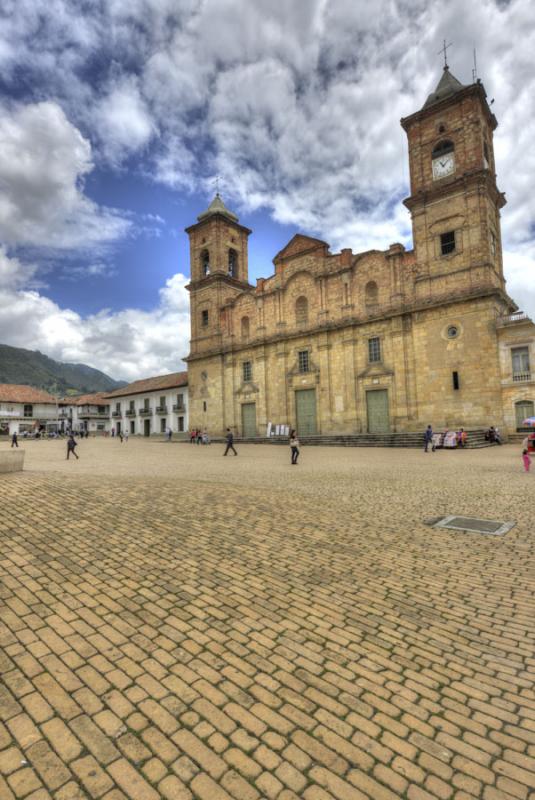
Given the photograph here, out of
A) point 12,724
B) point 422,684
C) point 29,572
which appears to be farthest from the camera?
point 29,572

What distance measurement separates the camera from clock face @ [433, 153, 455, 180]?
2777 centimetres

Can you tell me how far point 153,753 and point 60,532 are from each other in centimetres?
437

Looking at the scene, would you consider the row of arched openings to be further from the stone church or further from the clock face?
the clock face

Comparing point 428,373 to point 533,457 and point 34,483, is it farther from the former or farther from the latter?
point 34,483

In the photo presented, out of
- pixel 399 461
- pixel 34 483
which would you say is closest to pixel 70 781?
pixel 34 483

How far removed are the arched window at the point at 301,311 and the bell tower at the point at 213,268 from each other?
8.17m

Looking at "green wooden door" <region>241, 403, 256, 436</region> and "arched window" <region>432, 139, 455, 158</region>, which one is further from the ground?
"arched window" <region>432, 139, 455, 158</region>

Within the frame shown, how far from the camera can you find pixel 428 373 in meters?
27.0

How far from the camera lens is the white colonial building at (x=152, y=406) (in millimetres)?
48406

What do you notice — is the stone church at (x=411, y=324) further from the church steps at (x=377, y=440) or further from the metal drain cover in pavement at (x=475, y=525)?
the metal drain cover in pavement at (x=475, y=525)

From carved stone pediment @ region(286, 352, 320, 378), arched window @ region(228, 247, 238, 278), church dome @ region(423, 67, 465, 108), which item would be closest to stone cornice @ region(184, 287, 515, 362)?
carved stone pediment @ region(286, 352, 320, 378)

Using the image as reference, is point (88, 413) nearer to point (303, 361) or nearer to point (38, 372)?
point (303, 361)

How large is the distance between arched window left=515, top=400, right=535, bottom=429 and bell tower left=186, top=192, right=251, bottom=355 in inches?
988

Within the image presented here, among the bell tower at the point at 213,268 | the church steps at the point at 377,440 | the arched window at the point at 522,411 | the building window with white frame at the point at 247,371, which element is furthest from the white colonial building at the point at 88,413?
the arched window at the point at 522,411
